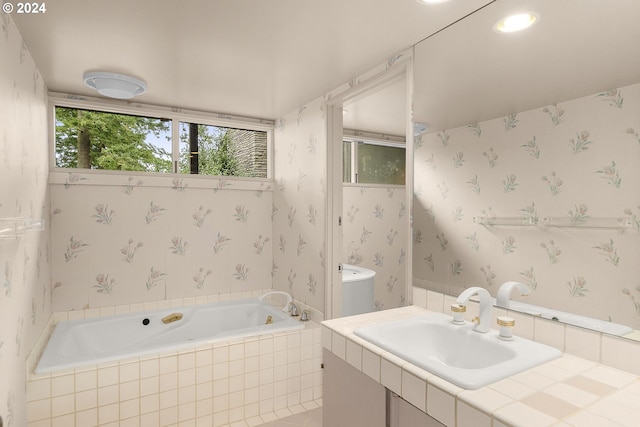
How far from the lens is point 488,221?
1561mm

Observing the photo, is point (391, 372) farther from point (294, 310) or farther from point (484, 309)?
point (294, 310)

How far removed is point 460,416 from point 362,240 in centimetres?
280

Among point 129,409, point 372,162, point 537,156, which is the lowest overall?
point 129,409

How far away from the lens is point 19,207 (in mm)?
1771

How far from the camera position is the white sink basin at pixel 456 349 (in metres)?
1.08

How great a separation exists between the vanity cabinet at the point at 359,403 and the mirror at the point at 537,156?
24.9 inches

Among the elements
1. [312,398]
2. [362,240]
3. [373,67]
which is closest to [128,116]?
[373,67]

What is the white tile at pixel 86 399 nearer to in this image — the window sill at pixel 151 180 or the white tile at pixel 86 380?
the white tile at pixel 86 380

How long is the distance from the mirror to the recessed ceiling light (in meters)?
0.02

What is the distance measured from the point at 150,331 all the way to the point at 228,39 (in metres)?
2.31

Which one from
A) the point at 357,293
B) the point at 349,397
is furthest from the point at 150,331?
the point at 349,397

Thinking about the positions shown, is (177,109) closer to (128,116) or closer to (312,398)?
(128,116)

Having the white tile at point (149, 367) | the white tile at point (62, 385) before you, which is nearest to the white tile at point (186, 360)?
the white tile at point (149, 367)

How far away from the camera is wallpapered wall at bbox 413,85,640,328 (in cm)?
114
